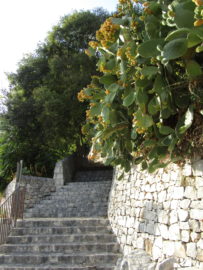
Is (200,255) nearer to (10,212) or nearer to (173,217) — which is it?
(173,217)

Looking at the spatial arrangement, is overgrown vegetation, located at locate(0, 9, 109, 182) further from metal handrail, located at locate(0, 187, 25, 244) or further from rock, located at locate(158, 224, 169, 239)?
rock, located at locate(158, 224, 169, 239)

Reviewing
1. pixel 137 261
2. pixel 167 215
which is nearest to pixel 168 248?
pixel 167 215

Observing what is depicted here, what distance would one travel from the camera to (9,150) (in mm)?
12242

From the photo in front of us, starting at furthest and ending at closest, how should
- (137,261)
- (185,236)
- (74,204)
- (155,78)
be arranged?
(74,204), (137,261), (185,236), (155,78)

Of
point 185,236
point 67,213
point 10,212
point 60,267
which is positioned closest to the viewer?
point 185,236

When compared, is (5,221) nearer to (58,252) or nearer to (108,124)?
(58,252)

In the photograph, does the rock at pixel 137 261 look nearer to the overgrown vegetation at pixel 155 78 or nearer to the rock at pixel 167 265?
the rock at pixel 167 265

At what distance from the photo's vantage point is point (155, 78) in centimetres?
318

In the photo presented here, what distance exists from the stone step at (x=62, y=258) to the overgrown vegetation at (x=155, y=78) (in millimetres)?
2004

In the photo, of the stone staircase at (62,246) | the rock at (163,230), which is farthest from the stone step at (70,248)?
the rock at (163,230)

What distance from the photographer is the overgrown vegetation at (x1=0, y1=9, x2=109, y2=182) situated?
37.8 ft

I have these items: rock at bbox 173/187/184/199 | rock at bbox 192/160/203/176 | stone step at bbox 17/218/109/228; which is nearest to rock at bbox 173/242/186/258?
rock at bbox 173/187/184/199

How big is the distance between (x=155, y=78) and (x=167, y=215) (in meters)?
1.65

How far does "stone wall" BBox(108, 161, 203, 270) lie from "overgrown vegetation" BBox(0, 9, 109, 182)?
6.34m
